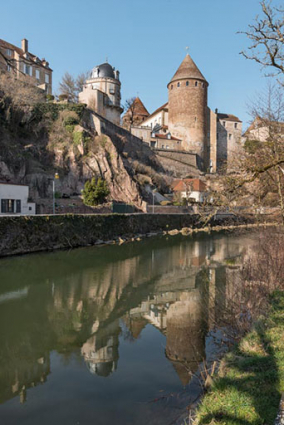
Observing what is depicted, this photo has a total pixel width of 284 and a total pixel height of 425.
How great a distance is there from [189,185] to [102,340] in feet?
139

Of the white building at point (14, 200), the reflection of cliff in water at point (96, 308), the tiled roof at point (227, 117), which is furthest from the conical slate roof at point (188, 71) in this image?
the reflection of cliff in water at point (96, 308)

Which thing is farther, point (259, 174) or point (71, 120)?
point (71, 120)

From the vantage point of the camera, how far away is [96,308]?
11.9m

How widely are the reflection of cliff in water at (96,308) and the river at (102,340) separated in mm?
31

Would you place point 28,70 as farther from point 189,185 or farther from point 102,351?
point 102,351

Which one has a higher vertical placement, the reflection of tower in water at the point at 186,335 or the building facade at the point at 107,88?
the building facade at the point at 107,88

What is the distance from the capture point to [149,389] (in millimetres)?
6648

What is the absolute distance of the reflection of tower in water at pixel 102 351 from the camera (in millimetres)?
7656

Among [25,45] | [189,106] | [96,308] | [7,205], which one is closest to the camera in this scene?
[96,308]

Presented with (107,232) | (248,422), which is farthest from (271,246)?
(107,232)

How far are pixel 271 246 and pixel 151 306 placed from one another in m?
5.29

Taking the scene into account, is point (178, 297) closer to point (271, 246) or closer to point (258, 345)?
point (271, 246)

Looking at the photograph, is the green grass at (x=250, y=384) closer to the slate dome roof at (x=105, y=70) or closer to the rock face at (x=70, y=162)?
the rock face at (x=70, y=162)

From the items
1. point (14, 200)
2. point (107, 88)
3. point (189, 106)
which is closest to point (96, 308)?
point (14, 200)
